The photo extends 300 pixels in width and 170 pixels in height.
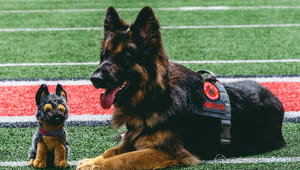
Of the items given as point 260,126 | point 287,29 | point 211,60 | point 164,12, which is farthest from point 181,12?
point 260,126

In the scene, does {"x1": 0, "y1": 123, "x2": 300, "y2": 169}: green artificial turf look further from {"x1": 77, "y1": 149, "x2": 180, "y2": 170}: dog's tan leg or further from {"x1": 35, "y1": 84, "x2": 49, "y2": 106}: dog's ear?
{"x1": 35, "y1": 84, "x2": 49, "y2": 106}: dog's ear

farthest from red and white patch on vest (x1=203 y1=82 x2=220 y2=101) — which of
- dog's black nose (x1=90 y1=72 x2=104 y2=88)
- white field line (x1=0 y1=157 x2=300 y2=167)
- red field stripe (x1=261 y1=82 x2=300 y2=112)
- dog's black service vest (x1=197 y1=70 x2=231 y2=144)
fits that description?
red field stripe (x1=261 y1=82 x2=300 y2=112)

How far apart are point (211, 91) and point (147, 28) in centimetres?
82

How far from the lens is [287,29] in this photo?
9.71 m

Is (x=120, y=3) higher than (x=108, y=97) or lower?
higher

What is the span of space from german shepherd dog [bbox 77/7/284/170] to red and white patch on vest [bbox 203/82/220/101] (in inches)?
2.0

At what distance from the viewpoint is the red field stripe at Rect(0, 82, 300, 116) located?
16.6 feet

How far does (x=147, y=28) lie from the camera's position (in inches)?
135

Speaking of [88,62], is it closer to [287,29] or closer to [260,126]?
[260,126]

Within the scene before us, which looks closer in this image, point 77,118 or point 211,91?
point 211,91

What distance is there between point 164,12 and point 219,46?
419 cm

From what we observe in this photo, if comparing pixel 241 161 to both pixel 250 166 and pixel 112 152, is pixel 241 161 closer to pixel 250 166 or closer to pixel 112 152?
pixel 250 166

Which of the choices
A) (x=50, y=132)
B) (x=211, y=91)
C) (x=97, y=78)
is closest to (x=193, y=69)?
(x=211, y=91)

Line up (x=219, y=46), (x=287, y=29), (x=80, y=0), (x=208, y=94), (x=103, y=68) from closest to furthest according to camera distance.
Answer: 1. (x=103, y=68)
2. (x=208, y=94)
3. (x=219, y=46)
4. (x=287, y=29)
5. (x=80, y=0)
